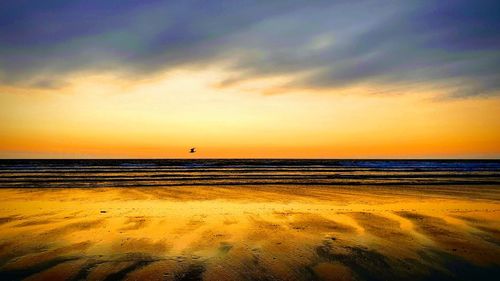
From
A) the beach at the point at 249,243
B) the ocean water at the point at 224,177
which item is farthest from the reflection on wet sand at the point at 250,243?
the ocean water at the point at 224,177

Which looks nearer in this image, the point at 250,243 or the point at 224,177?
the point at 250,243

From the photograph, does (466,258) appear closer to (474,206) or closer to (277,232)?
(277,232)

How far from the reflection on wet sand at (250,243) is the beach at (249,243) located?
2cm

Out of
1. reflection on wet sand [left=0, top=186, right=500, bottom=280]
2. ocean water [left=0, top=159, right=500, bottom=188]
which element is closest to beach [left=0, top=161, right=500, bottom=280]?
reflection on wet sand [left=0, top=186, right=500, bottom=280]

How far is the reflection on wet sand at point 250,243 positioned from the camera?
14.5ft

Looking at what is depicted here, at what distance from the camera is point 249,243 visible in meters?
5.80

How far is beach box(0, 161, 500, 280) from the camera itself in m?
4.42

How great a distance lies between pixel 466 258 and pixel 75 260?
19.2 feet

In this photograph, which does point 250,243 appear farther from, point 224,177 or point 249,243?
point 224,177

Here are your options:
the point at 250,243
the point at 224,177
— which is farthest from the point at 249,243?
the point at 224,177

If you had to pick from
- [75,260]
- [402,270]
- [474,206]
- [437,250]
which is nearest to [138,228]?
[75,260]

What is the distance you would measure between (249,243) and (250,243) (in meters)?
0.02

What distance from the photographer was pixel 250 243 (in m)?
5.80

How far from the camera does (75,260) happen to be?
4.87 m
